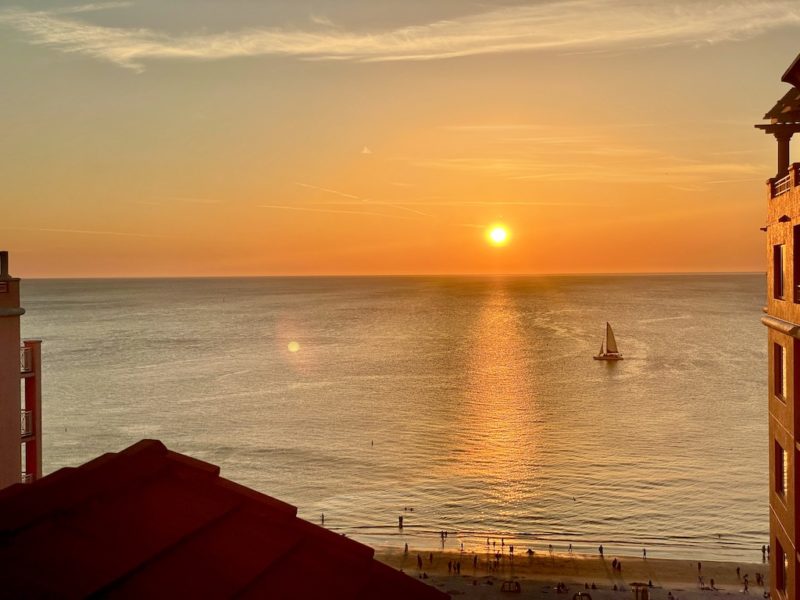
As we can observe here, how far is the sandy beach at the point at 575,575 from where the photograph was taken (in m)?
42.3

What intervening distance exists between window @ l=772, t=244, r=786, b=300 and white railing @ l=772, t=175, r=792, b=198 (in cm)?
146

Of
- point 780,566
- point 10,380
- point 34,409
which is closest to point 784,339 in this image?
point 780,566

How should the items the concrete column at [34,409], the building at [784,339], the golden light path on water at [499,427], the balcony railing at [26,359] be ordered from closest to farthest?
1. the building at [784,339]
2. the concrete column at [34,409]
3. the balcony railing at [26,359]
4. the golden light path on water at [499,427]

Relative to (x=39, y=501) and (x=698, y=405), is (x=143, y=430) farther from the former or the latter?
(x=39, y=501)

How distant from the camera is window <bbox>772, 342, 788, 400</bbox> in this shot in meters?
20.6

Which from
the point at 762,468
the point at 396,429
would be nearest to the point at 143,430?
the point at 396,429

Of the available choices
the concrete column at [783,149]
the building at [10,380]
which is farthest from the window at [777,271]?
the building at [10,380]

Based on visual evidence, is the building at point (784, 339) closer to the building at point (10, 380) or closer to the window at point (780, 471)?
the window at point (780, 471)

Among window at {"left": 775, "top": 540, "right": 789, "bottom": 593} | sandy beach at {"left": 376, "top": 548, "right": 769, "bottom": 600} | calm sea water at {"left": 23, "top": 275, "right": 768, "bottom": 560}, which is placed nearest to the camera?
window at {"left": 775, "top": 540, "right": 789, "bottom": 593}

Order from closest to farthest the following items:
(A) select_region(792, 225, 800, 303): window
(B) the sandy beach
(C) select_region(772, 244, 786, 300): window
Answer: (A) select_region(792, 225, 800, 303): window
(C) select_region(772, 244, 786, 300): window
(B) the sandy beach

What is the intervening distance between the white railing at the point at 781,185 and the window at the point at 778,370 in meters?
4.10

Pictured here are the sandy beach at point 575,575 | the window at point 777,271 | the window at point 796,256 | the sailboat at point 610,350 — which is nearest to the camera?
the window at point 796,256

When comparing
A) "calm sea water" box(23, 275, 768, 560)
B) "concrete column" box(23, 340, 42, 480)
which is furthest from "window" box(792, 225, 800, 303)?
"calm sea water" box(23, 275, 768, 560)

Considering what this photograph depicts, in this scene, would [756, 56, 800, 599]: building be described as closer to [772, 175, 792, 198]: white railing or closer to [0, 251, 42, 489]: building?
[772, 175, 792, 198]: white railing
